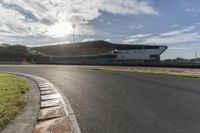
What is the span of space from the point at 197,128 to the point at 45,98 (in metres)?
5.50

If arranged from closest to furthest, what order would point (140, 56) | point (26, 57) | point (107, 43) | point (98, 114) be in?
point (98, 114), point (140, 56), point (26, 57), point (107, 43)

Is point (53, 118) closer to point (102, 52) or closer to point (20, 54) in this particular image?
point (20, 54)

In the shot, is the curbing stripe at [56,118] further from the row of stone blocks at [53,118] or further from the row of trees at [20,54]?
the row of trees at [20,54]

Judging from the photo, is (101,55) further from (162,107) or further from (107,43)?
(162,107)

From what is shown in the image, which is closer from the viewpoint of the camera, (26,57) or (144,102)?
(144,102)

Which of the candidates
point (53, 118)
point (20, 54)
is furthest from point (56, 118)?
point (20, 54)

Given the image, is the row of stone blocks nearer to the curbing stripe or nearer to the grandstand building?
the curbing stripe

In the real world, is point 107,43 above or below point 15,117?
above

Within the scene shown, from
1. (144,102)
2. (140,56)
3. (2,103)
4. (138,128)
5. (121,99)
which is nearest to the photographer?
(138,128)

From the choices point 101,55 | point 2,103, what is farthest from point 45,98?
point 101,55

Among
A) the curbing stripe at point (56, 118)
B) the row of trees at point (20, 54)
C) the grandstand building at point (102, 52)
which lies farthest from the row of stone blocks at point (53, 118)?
the row of trees at point (20, 54)

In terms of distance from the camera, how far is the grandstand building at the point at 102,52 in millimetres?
67938

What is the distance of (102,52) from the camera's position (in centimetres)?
8769

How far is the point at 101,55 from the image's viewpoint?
81438mm
